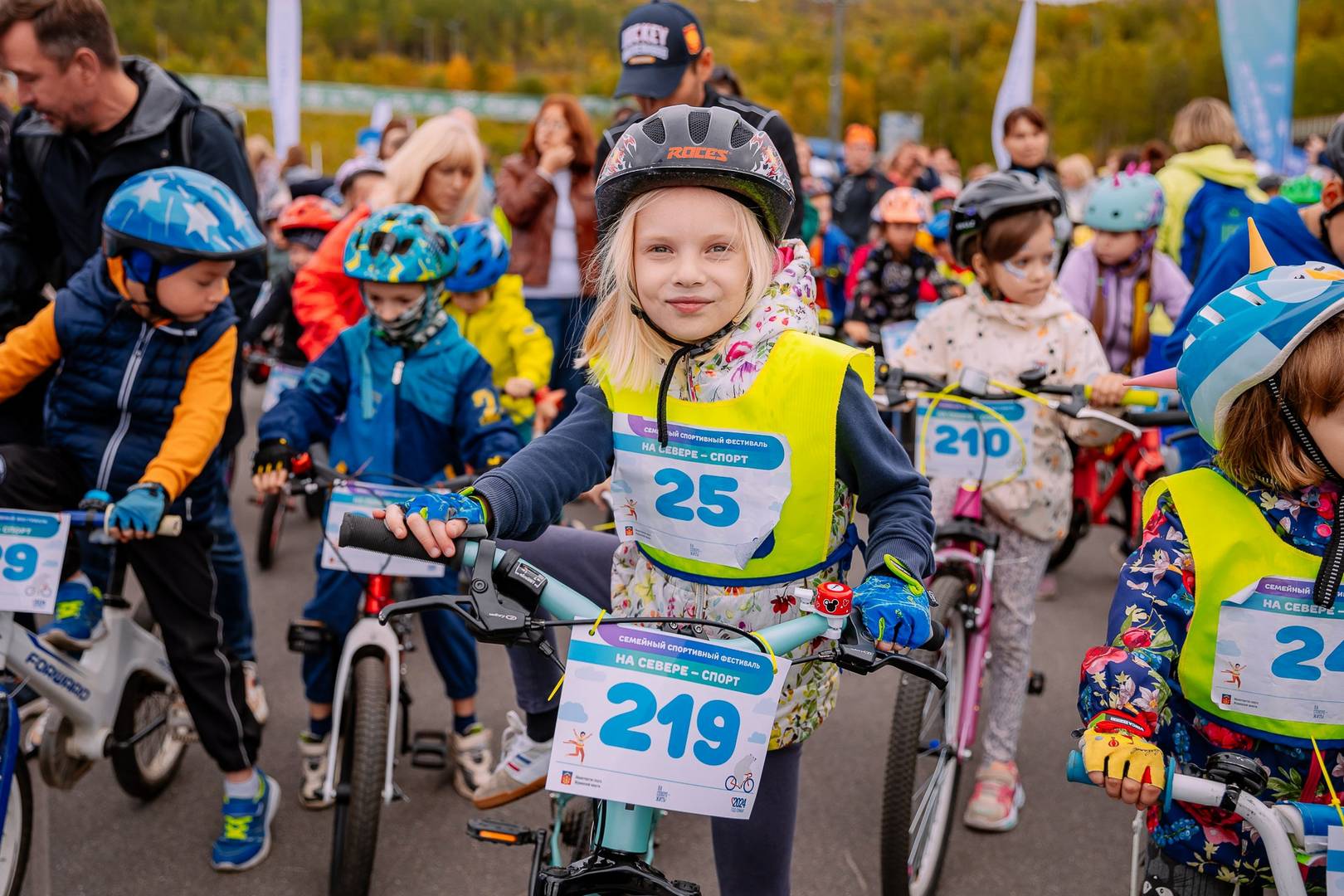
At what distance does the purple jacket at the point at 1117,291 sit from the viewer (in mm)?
5754

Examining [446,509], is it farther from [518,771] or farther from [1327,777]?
[1327,777]

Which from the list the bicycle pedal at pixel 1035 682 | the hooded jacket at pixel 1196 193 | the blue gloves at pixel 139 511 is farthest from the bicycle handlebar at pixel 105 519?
the hooded jacket at pixel 1196 193

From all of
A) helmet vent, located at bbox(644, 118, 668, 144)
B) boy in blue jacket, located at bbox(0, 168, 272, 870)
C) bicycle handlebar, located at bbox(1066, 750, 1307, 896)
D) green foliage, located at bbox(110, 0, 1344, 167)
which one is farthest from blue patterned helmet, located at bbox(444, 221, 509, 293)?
green foliage, located at bbox(110, 0, 1344, 167)

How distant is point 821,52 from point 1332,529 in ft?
386

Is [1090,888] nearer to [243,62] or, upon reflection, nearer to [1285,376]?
[1285,376]

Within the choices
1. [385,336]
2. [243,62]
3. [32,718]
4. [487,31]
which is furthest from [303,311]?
[487,31]

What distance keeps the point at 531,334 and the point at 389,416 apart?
1.29 m

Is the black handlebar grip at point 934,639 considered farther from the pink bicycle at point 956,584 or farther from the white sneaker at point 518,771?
the pink bicycle at point 956,584

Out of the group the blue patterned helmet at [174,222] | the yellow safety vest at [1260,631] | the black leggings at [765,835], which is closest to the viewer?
the yellow safety vest at [1260,631]

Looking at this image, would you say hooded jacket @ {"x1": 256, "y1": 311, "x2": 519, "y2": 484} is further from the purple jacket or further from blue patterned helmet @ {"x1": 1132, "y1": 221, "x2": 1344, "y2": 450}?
the purple jacket

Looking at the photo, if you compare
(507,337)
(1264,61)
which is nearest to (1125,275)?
(507,337)

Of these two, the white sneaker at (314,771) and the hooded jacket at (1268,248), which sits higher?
the hooded jacket at (1268,248)

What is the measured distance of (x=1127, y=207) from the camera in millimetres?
5586

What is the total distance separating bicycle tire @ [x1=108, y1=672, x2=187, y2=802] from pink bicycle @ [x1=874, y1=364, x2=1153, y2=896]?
244 centimetres
